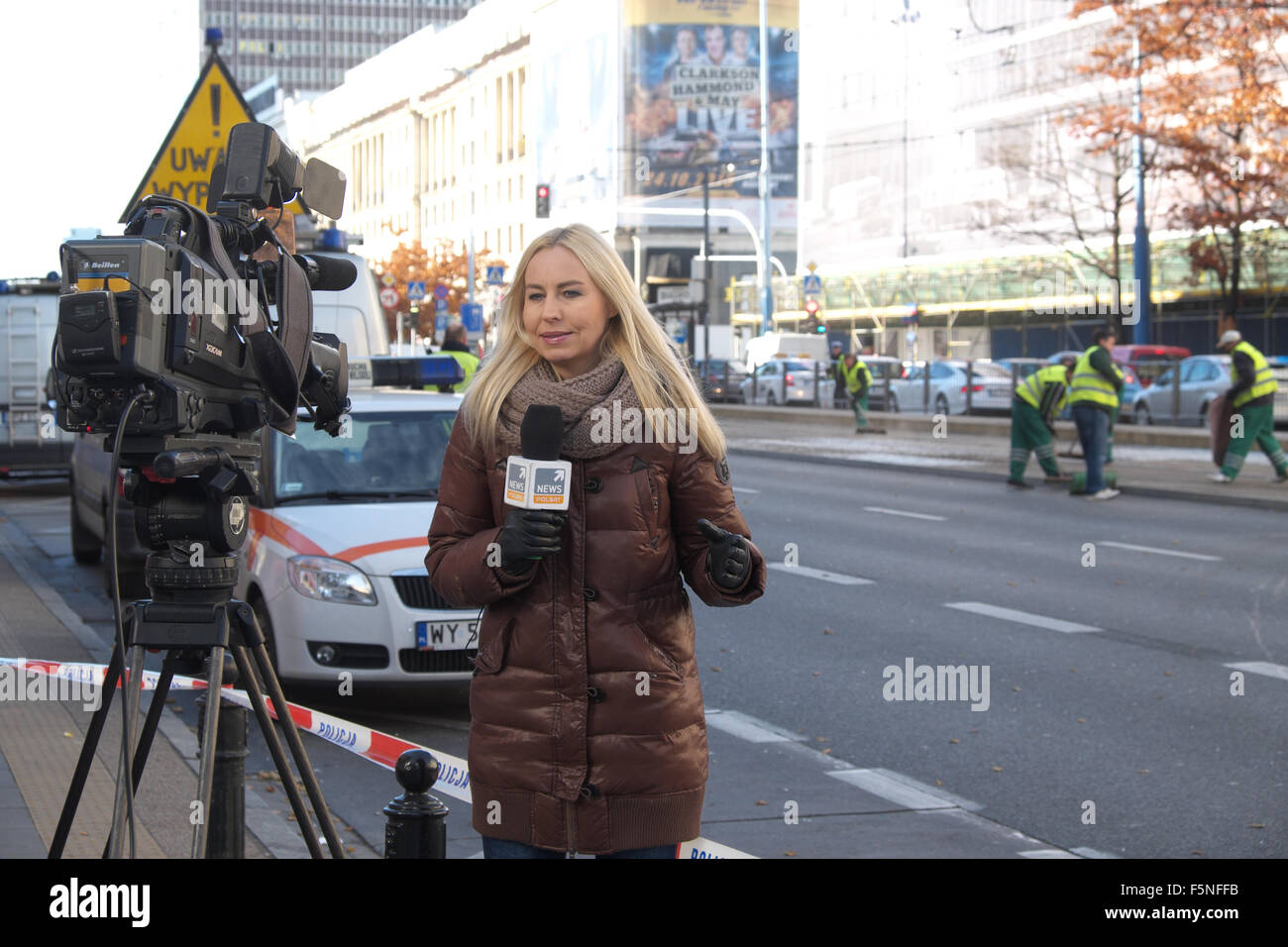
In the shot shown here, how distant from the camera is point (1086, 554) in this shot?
13578 mm

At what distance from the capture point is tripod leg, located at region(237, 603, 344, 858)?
358 cm

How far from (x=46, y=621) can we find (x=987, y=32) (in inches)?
2121

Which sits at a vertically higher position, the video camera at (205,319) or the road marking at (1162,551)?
the video camera at (205,319)

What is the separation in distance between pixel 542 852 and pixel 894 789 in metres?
3.61

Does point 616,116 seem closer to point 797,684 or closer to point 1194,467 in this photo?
point 1194,467

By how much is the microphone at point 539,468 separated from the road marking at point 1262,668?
21.1 ft

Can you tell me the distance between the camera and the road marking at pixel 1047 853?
562 cm

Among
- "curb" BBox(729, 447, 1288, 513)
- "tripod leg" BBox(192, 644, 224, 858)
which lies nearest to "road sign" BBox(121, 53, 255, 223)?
"tripod leg" BBox(192, 644, 224, 858)

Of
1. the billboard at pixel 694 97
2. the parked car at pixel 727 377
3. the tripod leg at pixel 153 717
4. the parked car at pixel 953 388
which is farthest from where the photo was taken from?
the billboard at pixel 694 97

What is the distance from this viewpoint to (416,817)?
11.7 ft

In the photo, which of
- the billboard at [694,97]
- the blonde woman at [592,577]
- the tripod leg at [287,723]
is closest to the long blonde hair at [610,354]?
the blonde woman at [592,577]

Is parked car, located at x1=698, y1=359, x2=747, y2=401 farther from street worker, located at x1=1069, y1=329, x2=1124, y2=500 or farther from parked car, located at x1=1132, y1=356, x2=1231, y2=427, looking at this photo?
street worker, located at x1=1069, y1=329, x2=1124, y2=500

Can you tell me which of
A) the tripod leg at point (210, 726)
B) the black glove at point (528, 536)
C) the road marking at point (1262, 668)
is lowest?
the road marking at point (1262, 668)

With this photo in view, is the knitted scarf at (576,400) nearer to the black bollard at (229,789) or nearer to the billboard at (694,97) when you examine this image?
the black bollard at (229,789)
